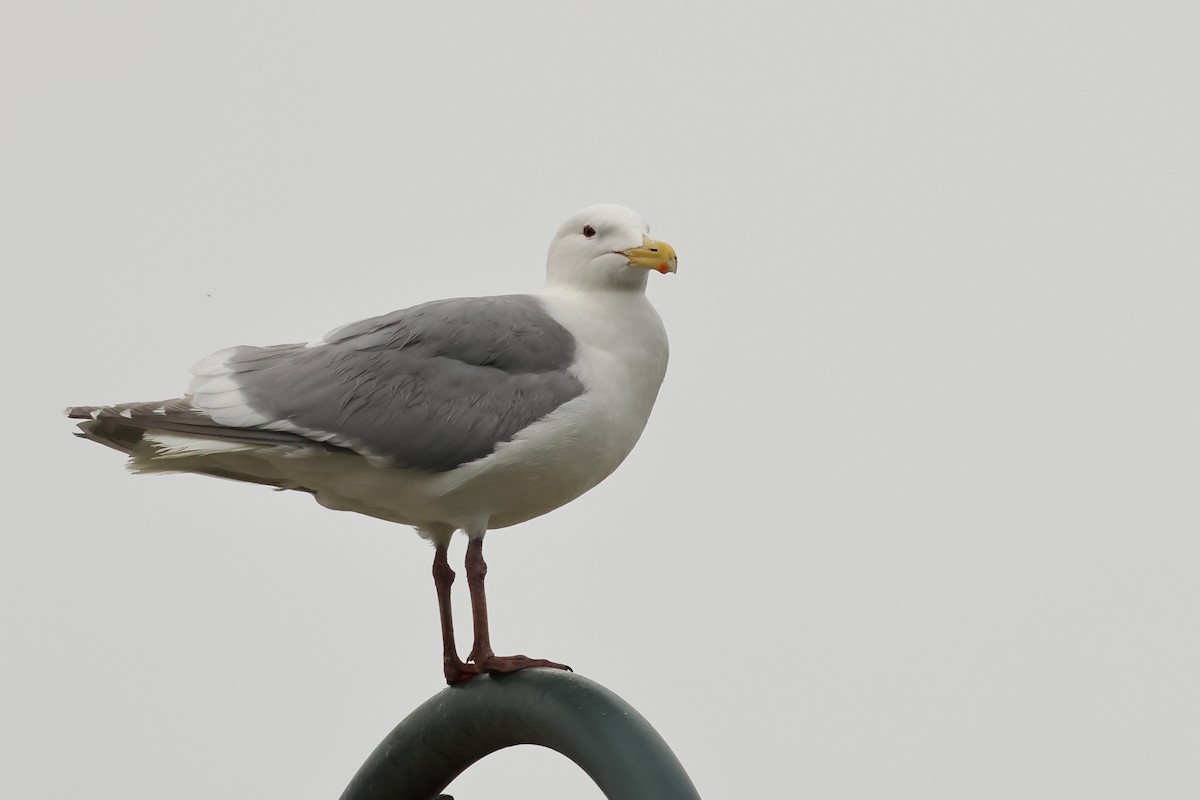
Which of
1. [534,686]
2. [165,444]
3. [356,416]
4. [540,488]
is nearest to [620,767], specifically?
[534,686]

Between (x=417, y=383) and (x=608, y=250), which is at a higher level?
(x=608, y=250)

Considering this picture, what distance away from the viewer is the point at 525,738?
13.1 ft

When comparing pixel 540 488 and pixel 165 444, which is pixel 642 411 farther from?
pixel 165 444

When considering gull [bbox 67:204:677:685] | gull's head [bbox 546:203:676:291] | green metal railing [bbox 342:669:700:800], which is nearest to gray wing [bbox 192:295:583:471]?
gull [bbox 67:204:677:685]

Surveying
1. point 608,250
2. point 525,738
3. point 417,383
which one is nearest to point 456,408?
point 417,383

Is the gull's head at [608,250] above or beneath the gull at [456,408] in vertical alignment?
above

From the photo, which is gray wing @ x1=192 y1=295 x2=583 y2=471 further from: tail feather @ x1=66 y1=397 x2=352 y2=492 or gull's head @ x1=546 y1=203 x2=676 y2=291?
gull's head @ x1=546 y1=203 x2=676 y2=291

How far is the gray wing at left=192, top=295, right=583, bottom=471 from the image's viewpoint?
3.94 metres

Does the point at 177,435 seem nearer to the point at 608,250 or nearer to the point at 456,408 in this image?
the point at 456,408

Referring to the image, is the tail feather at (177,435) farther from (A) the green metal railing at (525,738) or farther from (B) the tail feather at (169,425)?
(A) the green metal railing at (525,738)

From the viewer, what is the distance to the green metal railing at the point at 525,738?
140 inches

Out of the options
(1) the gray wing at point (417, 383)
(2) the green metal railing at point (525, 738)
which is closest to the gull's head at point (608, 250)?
(1) the gray wing at point (417, 383)

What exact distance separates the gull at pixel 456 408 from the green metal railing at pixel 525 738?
11cm

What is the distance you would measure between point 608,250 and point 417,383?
0.53 metres
